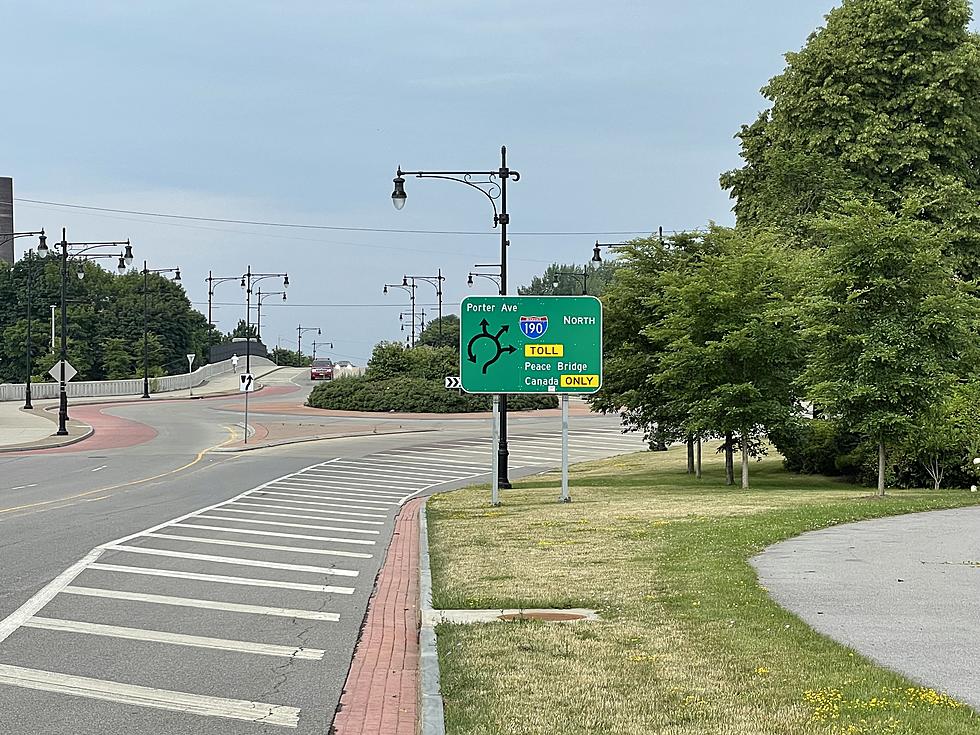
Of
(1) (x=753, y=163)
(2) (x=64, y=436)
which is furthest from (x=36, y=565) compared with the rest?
(2) (x=64, y=436)

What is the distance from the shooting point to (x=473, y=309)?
25281 millimetres

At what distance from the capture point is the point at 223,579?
13.7 m

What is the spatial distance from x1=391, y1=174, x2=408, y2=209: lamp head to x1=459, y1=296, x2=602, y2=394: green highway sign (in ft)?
→ 21.0

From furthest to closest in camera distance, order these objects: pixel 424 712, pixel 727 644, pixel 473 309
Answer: pixel 473 309, pixel 727 644, pixel 424 712

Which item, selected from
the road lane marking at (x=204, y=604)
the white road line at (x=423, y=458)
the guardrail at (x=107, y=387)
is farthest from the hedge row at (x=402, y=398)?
the road lane marking at (x=204, y=604)

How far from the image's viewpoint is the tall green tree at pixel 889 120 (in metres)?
36.5

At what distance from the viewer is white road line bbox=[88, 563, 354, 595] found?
1325 centimetres

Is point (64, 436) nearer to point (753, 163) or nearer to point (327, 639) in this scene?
point (753, 163)

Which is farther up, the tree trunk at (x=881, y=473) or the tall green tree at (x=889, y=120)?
the tall green tree at (x=889, y=120)

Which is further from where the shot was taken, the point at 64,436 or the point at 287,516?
the point at 64,436

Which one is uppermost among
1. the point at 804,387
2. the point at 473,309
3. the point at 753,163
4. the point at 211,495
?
the point at 753,163

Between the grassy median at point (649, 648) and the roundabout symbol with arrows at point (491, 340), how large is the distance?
7.01 meters

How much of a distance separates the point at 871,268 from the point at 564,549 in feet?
36.7

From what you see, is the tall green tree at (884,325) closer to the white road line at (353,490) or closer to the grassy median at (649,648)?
the grassy median at (649,648)
